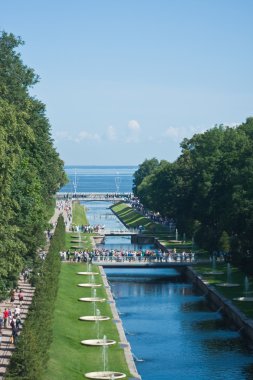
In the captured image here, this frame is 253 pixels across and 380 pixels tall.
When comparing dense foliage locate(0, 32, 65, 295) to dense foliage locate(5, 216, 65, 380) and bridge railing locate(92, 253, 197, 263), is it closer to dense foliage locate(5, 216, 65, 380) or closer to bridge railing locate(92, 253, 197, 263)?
dense foliage locate(5, 216, 65, 380)

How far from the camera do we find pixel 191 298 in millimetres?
73188

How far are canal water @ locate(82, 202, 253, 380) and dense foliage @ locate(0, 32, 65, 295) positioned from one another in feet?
26.9

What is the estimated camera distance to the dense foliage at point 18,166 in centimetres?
4509

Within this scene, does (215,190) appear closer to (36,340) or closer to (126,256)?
(126,256)

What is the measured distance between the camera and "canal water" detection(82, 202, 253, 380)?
159 ft

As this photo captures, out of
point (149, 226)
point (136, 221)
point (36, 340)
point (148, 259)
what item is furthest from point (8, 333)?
point (136, 221)

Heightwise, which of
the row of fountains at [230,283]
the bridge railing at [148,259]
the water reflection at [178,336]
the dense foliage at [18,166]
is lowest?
the water reflection at [178,336]

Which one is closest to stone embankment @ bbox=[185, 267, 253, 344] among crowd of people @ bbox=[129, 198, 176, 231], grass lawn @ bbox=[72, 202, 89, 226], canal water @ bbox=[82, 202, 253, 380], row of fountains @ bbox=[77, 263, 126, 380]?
canal water @ bbox=[82, 202, 253, 380]

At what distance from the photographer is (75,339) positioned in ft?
167

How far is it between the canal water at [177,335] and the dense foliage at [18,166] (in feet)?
26.9

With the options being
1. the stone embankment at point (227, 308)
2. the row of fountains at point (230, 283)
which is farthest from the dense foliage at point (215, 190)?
the stone embankment at point (227, 308)

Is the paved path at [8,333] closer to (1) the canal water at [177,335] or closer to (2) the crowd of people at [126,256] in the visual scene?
(1) the canal water at [177,335]

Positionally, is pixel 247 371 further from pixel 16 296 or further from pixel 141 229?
pixel 141 229

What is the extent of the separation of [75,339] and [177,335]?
879 centimetres
